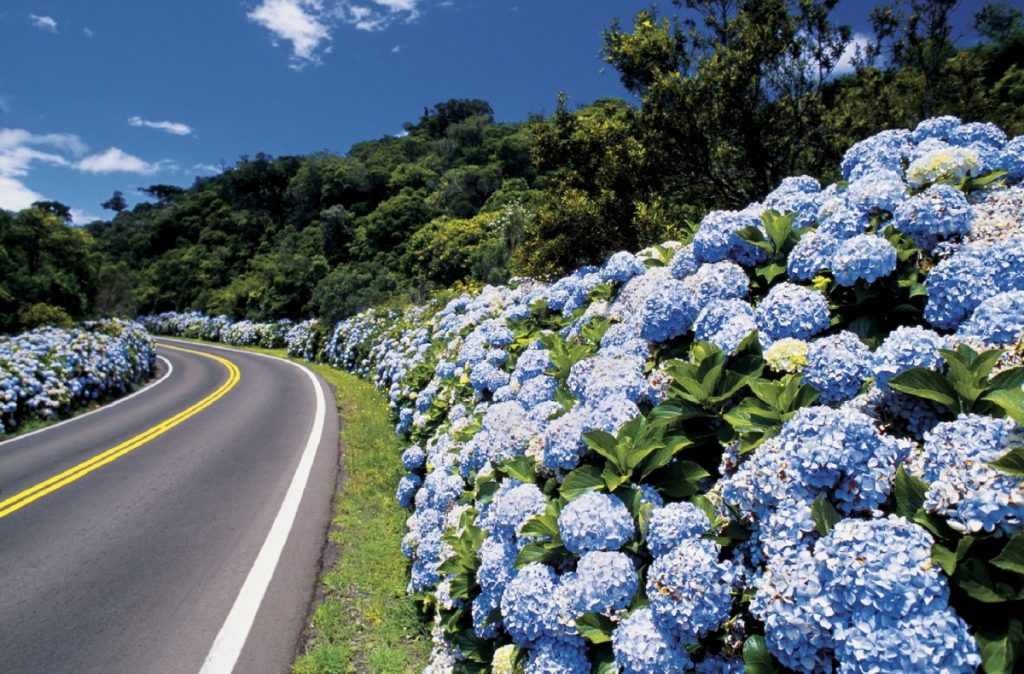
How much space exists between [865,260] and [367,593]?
457cm

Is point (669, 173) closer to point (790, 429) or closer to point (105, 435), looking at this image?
point (790, 429)

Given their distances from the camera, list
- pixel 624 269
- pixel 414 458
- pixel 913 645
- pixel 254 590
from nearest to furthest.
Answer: pixel 913 645, pixel 624 269, pixel 254 590, pixel 414 458

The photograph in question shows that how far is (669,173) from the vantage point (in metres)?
10.2

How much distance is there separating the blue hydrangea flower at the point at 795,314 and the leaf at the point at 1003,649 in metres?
1.47

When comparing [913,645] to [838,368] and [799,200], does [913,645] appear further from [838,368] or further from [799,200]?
[799,200]

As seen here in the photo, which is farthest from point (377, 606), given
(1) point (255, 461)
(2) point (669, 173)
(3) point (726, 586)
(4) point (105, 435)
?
(4) point (105, 435)

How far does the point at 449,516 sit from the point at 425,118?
318ft

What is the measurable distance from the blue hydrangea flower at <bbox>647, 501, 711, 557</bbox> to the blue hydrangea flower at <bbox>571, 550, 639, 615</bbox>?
147mm

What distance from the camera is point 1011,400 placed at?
5.83ft

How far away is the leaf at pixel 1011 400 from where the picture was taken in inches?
68.2

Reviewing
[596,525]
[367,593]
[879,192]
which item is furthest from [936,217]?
[367,593]

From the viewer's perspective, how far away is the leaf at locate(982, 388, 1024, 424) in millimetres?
1733

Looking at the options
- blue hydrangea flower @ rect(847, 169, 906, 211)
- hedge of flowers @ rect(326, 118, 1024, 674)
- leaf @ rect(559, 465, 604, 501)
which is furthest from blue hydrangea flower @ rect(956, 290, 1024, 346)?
leaf @ rect(559, 465, 604, 501)

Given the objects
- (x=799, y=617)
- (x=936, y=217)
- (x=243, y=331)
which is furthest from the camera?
(x=243, y=331)
